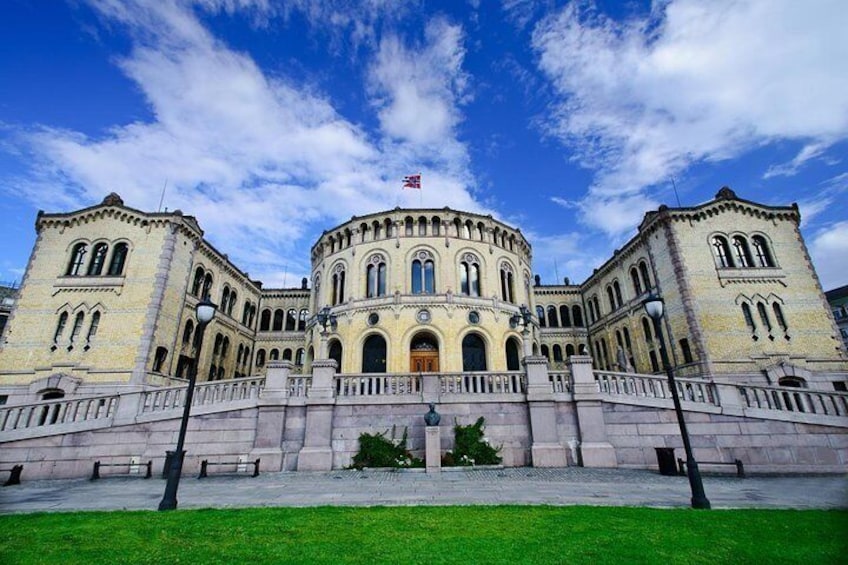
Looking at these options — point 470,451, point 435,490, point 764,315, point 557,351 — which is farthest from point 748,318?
point 435,490

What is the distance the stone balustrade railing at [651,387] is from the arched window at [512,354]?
12.7m

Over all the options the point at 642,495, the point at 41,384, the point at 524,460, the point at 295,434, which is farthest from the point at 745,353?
the point at 41,384

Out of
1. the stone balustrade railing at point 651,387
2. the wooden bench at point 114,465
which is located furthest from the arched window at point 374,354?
the stone balustrade railing at point 651,387

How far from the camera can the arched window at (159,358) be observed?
969 inches

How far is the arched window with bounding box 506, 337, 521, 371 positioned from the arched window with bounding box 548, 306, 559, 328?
15375mm

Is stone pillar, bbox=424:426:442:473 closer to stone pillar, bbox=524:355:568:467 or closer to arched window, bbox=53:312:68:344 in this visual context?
stone pillar, bbox=524:355:568:467

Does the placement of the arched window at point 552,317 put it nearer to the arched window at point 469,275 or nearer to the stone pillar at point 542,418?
the arched window at point 469,275

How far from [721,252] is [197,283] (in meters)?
39.0

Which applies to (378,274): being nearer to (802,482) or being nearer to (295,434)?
(295,434)

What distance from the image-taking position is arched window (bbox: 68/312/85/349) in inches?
949

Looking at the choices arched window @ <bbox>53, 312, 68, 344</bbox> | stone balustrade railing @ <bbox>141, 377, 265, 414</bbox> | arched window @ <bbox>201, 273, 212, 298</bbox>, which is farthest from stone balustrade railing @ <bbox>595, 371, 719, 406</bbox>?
arched window @ <bbox>53, 312, 68, 344</bbox>

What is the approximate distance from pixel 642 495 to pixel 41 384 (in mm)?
30678

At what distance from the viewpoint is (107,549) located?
5.56 m

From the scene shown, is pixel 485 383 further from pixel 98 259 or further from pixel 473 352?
pixel 98 259
